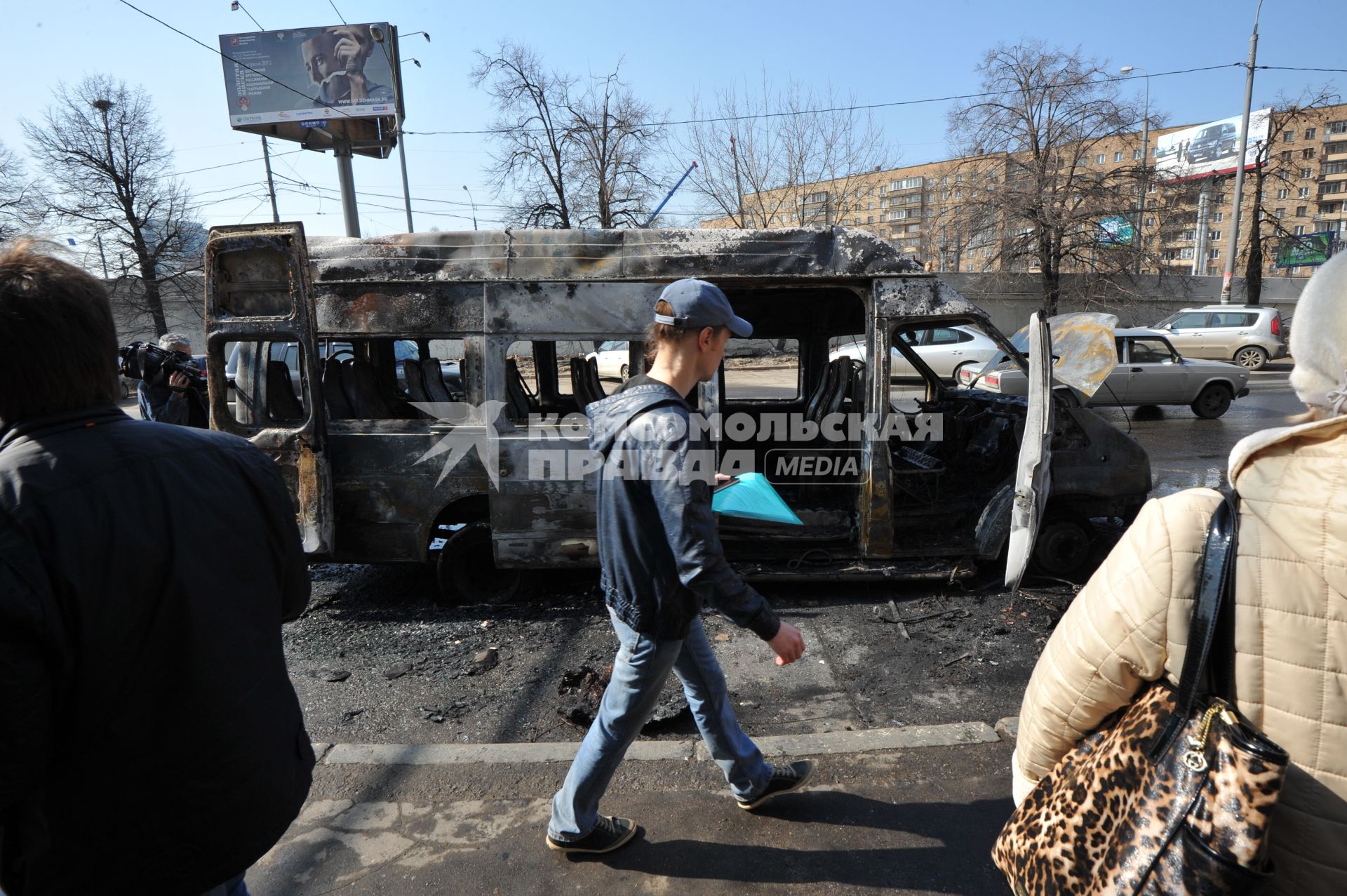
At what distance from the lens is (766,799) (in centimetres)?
269

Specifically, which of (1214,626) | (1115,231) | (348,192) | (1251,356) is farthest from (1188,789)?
(1115,231)

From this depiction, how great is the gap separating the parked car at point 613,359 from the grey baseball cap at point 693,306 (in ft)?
7.71

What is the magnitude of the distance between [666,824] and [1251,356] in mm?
Answer: 22410

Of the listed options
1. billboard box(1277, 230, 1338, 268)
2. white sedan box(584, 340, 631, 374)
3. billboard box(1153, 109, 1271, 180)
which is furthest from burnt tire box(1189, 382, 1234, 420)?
billboard box(1153, 109, 1271, 180)

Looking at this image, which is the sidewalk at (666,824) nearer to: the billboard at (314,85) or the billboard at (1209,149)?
the billboard at (314,85)

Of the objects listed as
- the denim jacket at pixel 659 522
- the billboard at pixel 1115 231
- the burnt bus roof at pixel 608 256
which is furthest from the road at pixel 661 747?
the billboard at pixel 1115 231

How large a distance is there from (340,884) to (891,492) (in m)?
3.70

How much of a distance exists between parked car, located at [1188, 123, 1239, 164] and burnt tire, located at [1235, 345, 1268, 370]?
94.8 ft

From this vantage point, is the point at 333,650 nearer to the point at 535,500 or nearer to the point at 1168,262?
the point at 535,500

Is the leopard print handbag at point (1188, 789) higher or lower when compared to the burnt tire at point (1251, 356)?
higher

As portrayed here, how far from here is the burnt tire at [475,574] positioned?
4.86 metres

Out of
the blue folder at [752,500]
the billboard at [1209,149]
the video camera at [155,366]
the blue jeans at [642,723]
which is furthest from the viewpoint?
the billboard at [1209,149]

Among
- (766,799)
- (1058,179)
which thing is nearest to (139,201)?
(1058,179)

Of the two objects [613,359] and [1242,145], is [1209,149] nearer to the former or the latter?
[1242,145]
